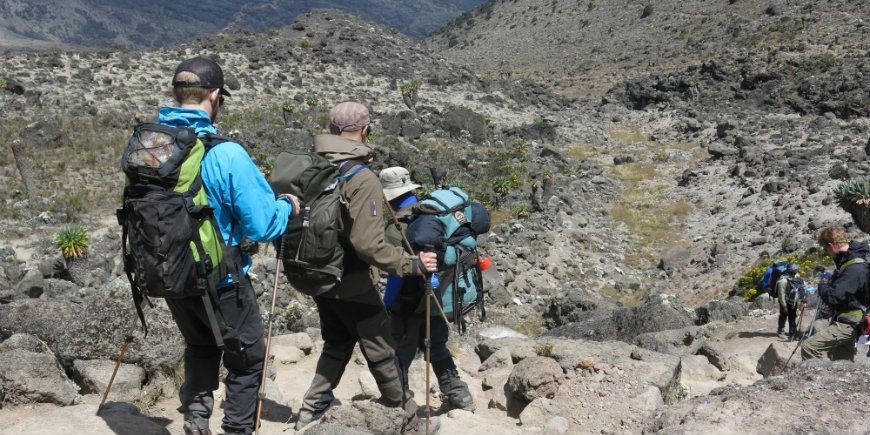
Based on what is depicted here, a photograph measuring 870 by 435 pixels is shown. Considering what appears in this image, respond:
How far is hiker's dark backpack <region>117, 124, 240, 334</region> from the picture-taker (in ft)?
9.22

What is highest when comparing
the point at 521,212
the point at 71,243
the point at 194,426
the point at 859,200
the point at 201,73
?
the point at 201,73

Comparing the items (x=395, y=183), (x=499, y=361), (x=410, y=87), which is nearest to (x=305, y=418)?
(x=395, y=183)

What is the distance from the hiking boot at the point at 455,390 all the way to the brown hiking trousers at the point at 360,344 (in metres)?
0.54

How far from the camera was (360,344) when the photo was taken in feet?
13.2

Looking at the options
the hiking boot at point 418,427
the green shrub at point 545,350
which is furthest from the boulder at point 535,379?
the hiking boot at point 418,427

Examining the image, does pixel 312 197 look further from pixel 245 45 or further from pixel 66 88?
pixel 245 45

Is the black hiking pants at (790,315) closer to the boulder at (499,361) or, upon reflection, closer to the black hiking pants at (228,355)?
the boulder at (499,361)

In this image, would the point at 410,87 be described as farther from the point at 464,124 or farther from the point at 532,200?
the point at 532,200

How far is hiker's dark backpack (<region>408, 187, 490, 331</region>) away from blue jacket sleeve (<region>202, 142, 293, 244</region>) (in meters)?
1.26

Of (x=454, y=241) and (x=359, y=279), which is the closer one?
(x=359, y=279)

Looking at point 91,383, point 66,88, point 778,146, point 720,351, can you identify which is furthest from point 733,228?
point 66,88

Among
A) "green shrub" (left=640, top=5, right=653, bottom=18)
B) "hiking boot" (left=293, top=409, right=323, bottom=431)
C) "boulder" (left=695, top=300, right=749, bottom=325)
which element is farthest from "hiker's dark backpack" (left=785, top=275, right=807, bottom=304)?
"green shrub" (left=640, top=5, right=653, bottom=18)

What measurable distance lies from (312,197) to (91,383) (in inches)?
112

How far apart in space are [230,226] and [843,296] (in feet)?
16.3
